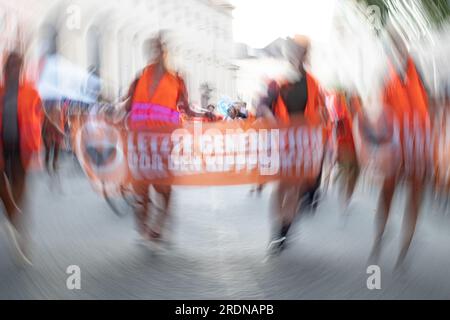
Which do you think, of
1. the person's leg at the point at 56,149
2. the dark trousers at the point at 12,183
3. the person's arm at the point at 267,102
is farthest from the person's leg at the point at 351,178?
the dark trousers at the point at 12,183

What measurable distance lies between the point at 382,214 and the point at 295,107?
0.56m

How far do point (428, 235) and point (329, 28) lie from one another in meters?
0.92

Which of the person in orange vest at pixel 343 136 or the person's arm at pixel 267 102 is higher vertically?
the person's arm at pixel 267 102

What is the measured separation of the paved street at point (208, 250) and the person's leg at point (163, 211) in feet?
0.11

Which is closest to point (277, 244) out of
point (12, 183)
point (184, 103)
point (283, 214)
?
point (283, 214)

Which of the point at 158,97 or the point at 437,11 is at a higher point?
the point at 437,11

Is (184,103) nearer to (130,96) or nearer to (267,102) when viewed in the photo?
(130,96)

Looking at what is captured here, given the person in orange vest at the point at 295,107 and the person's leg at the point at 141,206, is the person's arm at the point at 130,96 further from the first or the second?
the person in orange vest at the point at 295,107

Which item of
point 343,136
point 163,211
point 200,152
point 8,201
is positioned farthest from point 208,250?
point 8,201

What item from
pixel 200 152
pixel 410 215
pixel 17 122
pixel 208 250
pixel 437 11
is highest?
pixel 437 11

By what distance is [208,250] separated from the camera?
2.00 meters

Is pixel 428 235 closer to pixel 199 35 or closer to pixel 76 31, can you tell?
pixel 199 35

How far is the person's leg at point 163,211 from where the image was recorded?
199cm
